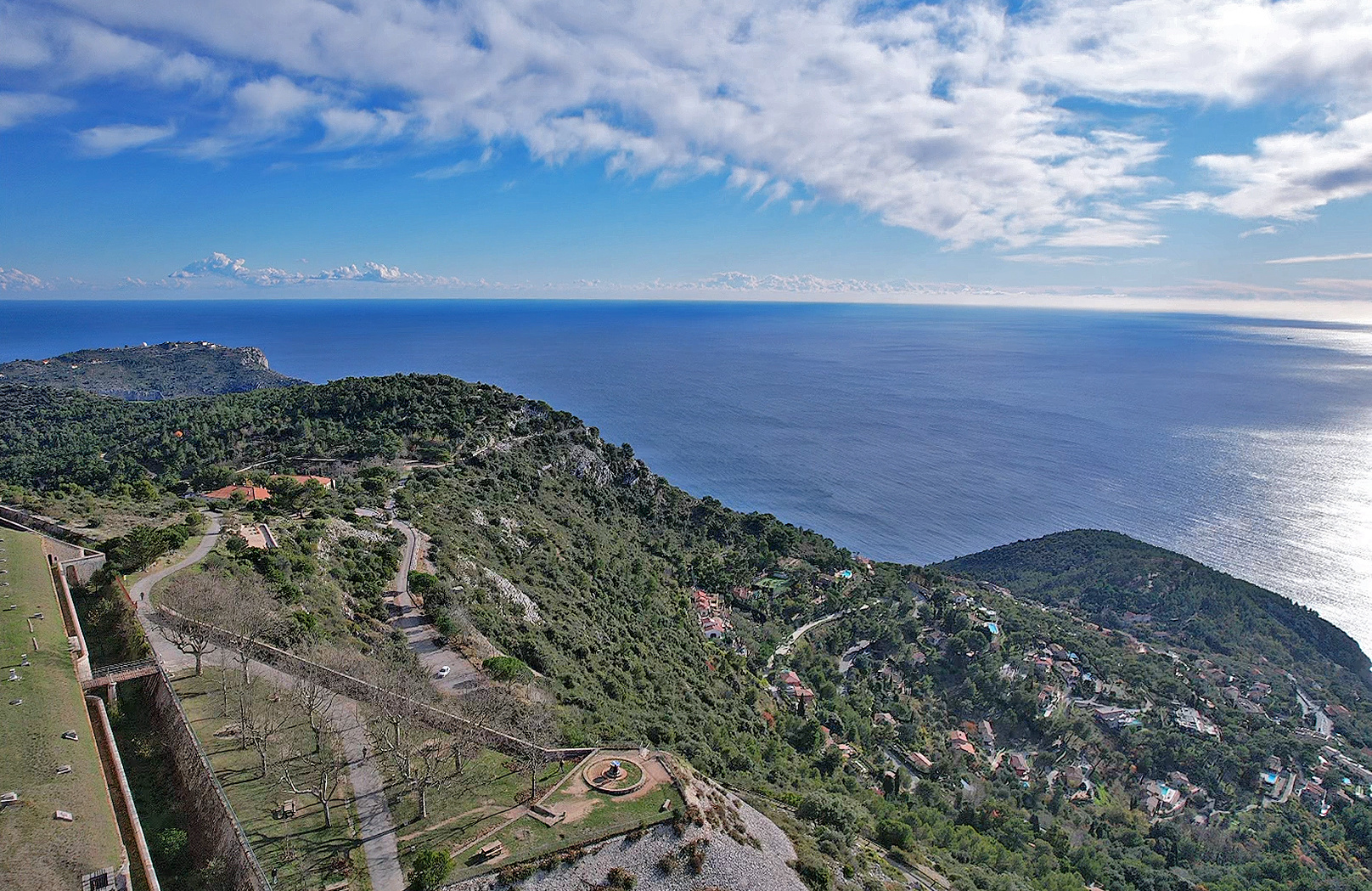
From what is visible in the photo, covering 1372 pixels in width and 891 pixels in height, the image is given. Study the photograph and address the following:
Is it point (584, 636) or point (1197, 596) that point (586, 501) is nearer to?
point (584, 636)

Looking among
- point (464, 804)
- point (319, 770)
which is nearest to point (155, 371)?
point (319, 770)

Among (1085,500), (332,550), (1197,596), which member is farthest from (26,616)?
(1085,500)

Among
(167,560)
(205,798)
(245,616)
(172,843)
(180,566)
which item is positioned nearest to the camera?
(172,843)

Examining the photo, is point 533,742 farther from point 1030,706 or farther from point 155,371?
point 155,371

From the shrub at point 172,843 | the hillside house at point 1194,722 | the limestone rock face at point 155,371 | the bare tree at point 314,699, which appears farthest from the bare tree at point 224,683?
the limestone rock face at point 155,371

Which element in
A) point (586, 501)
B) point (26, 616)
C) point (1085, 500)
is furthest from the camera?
point (1085, 500)

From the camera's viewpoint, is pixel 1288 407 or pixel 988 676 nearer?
pixel 988 676

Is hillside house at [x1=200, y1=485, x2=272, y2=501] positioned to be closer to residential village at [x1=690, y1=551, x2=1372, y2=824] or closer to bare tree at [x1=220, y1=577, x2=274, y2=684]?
bare tree at [x1=220, y1=577, x2=274, y2=684]

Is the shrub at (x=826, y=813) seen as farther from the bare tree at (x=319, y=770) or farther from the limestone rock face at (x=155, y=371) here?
the limestone rock face at (x=155, y=371)
